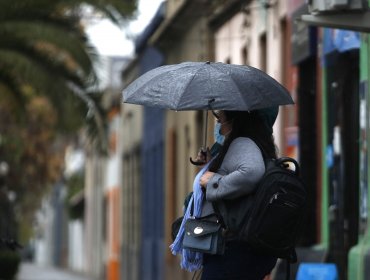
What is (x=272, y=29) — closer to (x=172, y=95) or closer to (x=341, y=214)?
(x=341, y=214)

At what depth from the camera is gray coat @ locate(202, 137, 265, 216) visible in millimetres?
8242

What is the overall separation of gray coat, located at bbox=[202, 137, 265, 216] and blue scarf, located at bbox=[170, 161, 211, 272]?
0.17ft

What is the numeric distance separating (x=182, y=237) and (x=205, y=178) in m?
0.50

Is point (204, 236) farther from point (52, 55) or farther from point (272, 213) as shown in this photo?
point (52, 55)

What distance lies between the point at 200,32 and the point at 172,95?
16788 millimetres

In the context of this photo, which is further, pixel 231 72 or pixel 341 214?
pixel 341 214

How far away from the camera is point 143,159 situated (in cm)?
3581

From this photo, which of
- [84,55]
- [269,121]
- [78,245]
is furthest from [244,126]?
[78,245]

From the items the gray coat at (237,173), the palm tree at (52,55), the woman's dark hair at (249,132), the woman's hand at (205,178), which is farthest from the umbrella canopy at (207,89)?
the palm tree at (52,55)

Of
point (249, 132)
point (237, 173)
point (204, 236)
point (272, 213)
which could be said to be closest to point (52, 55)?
point (249, 132)

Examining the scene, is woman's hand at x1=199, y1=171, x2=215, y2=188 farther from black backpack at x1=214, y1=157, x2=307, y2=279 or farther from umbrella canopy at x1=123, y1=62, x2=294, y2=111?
umbrella canopy at x1=123, y1=62, x2=294, y2=111

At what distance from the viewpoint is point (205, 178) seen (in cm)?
854

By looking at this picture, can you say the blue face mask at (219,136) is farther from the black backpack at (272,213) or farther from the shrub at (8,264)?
the shrub at (8,264)

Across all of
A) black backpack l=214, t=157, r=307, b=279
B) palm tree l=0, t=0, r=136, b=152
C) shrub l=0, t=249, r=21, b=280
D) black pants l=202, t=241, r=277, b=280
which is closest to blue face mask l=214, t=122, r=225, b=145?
black backpack l=214, t=157, r=307, b=279
